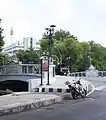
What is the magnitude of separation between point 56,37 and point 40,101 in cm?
7673

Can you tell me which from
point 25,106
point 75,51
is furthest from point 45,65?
point 75,51

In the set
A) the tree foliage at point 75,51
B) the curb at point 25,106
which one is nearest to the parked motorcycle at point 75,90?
the curb at point 25,106

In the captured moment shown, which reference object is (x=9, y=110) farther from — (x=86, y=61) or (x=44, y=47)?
(x=86, y=61)

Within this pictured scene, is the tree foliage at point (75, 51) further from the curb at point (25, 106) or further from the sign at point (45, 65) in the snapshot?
the curb at point (25, 106)

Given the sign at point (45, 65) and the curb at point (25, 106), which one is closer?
the curb at point (25, 106)

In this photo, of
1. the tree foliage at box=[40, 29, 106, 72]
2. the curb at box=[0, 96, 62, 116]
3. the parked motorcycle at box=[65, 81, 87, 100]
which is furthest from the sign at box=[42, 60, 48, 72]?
the tree foliage at box=[40, 29, 106, 72]

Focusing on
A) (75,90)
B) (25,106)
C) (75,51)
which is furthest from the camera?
(75,51)

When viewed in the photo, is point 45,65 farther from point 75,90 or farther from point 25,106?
point 25,106

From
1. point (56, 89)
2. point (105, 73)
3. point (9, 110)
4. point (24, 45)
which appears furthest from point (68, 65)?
point (24, 45)

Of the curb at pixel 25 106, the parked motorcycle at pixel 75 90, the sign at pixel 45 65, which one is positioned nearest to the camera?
the curb at pixel 25 106

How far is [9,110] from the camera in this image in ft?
43.0

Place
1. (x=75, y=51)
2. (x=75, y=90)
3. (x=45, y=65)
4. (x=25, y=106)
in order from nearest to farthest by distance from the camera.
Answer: (x=25, y=106) < (x=75, y=90) < (x=45, y=65) < (x=75, y=51)

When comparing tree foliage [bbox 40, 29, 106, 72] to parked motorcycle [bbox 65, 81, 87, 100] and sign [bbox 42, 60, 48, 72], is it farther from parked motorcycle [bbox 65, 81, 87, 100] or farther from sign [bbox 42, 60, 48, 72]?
parked motorcycle [bbox 65, 81, 87, 100]

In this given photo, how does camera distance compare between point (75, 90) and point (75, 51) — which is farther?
point (75, 51)
